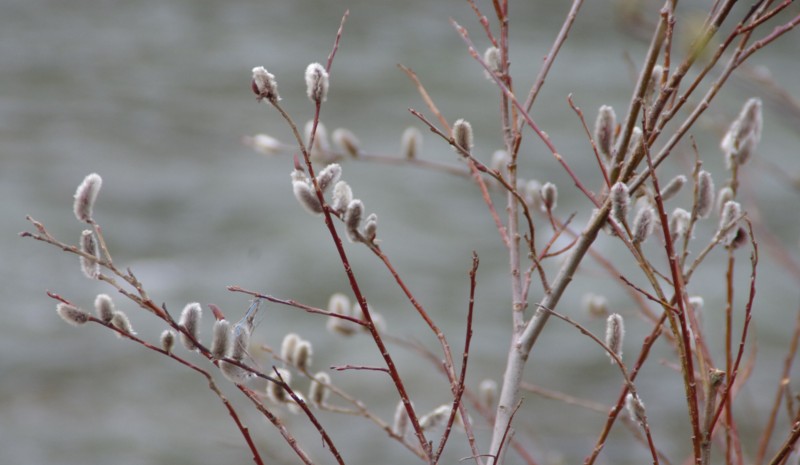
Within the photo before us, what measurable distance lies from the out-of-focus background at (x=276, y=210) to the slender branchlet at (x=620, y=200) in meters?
0.84

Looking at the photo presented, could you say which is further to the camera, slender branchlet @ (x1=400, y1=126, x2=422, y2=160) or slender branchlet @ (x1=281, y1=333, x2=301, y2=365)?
slender branchlet @ (x1=400, y1=126, x2=422, y2=160)

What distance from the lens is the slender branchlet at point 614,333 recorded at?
621 mm

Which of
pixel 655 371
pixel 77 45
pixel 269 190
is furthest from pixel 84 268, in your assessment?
pixel 77 45

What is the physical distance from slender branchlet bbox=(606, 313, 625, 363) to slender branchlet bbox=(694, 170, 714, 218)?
108mm

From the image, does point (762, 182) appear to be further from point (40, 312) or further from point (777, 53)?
point (40, 312)

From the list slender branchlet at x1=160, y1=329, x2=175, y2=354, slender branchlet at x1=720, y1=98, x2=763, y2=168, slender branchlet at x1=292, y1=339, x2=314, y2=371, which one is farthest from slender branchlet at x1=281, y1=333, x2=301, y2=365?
slender branchlet at x1=720, y1=98, x2=763, y2=168

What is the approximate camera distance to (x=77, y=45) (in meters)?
Answer: 3.88

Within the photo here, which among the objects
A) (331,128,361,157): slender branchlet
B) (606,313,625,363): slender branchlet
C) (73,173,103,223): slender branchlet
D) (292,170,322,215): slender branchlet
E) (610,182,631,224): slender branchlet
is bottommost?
(606,313,625,363): slender branchlet

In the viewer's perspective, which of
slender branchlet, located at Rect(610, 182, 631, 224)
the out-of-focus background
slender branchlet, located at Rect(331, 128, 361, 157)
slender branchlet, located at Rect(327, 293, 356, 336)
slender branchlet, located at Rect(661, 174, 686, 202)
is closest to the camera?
slender branchlet, located at Rect(610, 182, 631, 224)

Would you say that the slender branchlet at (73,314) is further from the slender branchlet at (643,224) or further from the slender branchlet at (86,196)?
the slender branchlet at (643,224)

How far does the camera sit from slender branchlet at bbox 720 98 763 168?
0.72m

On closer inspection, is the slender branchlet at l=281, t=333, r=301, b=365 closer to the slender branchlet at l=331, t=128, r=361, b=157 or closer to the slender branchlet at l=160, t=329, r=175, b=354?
the slender branchlet at l=160, t=329, r=175, b=354

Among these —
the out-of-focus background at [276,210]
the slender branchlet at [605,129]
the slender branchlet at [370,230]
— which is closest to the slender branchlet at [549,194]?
the slender branchlet at [605,129]

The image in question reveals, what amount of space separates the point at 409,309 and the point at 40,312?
3.45 feet
